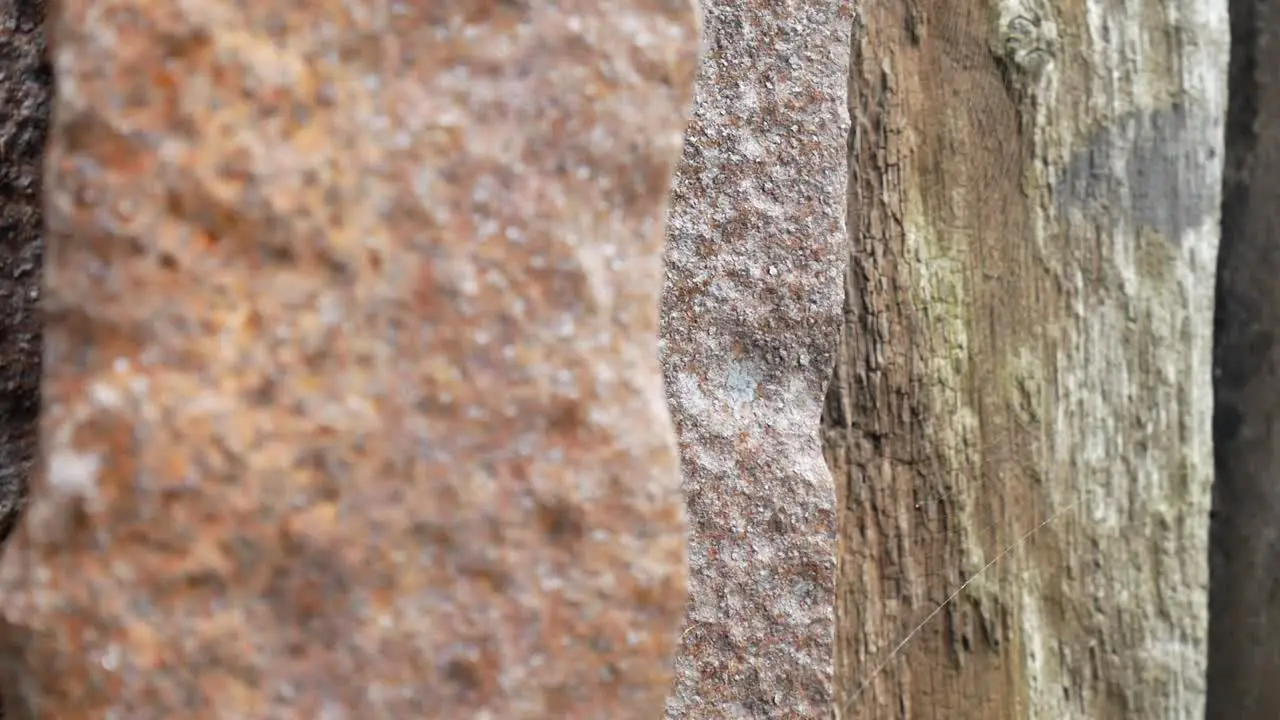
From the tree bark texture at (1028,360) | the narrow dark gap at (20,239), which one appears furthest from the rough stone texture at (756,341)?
the narrow dark gap at (20,239)

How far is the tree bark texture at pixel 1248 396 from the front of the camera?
0.99 meters

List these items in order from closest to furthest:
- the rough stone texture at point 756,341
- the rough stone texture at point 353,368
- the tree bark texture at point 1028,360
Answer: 1. the rough stone texture at point 353,368
2. the rough stone texture at point 756,341
3. the tree bark texture at point 1028,360

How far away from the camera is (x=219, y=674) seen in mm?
388

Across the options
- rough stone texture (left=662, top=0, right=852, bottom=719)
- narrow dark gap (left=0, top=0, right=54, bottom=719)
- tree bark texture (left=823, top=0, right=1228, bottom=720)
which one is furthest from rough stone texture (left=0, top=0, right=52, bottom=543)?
tree bark texture (left=823, top=0, right=1228, bottom=720)

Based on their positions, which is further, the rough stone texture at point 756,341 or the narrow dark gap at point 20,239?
the rough stone texture at point 756,341

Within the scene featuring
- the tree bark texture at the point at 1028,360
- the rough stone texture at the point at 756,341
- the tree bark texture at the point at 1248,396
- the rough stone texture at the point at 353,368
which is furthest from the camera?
the tree bark texture at the point at 1248,396

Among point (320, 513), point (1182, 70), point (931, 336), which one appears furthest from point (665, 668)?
point (1182, 70)

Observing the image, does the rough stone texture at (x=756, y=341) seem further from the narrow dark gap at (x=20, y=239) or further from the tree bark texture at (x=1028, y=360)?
the narrow dark gap at (x=20, y=239)

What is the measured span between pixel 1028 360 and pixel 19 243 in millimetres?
697

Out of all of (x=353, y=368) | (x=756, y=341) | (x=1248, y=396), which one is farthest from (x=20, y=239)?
(x=1248, y=396)

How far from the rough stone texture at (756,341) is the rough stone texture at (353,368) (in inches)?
7.1

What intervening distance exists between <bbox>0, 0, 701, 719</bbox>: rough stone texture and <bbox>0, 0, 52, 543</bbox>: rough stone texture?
0.30 ft

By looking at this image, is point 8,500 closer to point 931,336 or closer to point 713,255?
point 713,255

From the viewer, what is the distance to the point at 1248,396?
1011 mm
